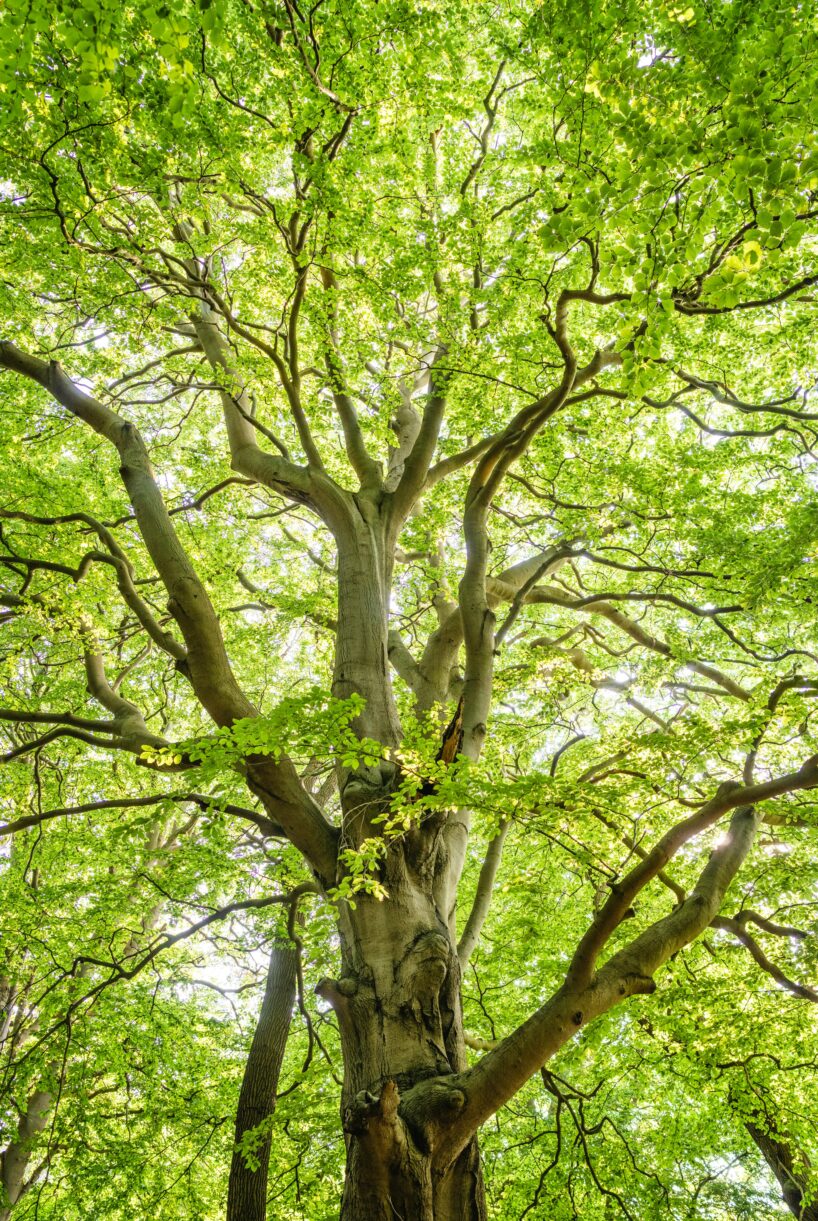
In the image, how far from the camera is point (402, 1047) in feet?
10.4

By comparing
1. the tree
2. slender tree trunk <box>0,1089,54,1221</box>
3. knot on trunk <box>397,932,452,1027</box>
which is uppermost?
the tree

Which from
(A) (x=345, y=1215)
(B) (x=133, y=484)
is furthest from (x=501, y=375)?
(A) (x=345, y=1215)

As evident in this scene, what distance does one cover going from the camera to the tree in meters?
3.17

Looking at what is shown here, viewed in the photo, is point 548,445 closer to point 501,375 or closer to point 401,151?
point 501,375

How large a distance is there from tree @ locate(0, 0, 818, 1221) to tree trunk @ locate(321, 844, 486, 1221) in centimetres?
2

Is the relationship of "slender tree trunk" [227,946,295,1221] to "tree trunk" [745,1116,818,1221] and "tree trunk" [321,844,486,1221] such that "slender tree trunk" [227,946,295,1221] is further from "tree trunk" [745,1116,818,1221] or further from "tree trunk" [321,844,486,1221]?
"tree trunk" [745,1116,818,1221]

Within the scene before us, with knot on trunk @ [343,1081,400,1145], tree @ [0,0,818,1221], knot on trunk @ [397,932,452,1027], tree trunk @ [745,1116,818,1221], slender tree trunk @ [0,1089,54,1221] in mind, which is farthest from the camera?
slender tree trunk @ [0,1089,54,1221]

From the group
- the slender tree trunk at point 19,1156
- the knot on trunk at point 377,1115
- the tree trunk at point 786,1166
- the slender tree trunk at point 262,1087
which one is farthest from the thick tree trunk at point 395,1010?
the slender tree trunk at point 19,1156

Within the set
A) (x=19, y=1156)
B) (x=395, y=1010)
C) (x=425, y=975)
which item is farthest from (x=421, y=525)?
(x=19, y=1156)

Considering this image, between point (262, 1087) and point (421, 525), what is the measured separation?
584cm

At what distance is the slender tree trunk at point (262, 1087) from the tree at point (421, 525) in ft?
0.22

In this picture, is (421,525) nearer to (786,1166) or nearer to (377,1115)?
(377,1115)

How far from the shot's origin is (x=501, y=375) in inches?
252

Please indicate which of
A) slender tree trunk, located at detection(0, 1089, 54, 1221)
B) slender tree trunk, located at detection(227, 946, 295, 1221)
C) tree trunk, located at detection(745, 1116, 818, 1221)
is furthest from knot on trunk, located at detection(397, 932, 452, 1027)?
slender tree trunk, located at detection(0, 1089, 54, 1221)
